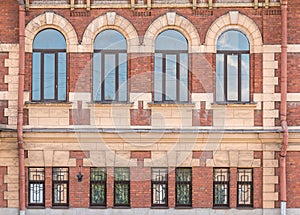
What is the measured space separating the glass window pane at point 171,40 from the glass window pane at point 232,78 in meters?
1.31

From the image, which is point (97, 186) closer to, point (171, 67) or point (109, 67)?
point (109, 67)

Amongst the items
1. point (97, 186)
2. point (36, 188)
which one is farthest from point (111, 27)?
point (36, 188)

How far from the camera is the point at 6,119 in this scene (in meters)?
14.5

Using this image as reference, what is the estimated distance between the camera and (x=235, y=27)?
14461 millimetres

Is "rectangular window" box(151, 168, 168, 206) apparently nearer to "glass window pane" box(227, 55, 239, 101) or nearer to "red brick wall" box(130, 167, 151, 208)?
"red brick wall" box(130, 167, 151, 208)

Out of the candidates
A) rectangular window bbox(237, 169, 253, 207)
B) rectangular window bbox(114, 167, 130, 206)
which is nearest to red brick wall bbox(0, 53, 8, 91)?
rectangular window bbox(114, 167, 130, 206)

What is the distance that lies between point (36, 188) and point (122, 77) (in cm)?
391

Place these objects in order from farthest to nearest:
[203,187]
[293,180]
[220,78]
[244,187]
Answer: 1. [220,78]
2. [244,187]
3. [203,187]
4. [293,180]

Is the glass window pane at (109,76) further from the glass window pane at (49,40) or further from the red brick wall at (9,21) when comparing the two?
the red brick wall at (9,21)

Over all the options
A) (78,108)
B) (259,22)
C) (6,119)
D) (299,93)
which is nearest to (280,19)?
(259,22)

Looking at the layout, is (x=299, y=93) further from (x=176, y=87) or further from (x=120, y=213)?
(x=120, y=213)

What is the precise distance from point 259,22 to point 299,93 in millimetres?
2241

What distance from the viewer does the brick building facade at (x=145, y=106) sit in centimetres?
1427

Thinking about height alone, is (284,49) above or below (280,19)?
below
